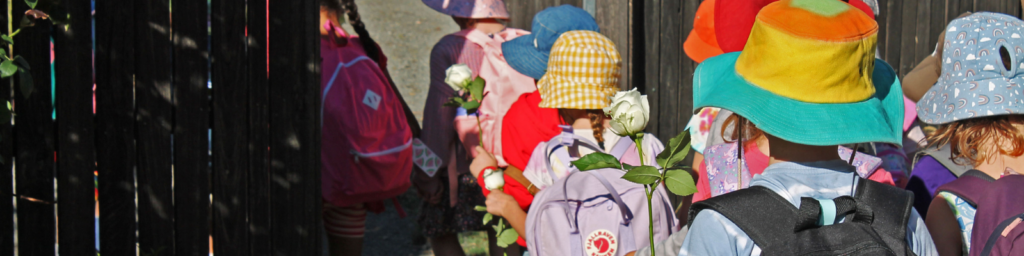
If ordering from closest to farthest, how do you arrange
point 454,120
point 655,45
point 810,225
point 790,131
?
point 810,225, point 790,131, point 454,120, point 655,45

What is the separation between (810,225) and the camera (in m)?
1.15

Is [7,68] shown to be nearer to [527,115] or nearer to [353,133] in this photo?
[353,133]

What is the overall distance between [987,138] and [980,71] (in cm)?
19

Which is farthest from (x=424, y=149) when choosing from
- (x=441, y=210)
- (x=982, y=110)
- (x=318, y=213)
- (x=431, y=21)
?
(x=431, y=21)

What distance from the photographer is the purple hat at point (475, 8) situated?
11.8 feet

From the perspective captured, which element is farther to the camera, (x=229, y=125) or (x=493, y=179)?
(x=493, y=179)

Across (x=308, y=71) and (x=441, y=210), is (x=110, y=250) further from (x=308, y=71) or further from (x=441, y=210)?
(x=441, y=210)

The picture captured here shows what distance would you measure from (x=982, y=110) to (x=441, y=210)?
243 centimetres

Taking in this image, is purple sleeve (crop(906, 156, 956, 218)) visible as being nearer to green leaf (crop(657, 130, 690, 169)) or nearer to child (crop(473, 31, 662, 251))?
child (crop(473, 31, 662, 251))

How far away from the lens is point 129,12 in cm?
201

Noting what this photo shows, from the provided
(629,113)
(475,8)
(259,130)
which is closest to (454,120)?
(475,8)

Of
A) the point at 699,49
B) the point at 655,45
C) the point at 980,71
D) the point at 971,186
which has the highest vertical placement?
the point at 980,71

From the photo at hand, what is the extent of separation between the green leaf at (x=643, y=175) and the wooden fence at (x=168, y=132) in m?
1.46

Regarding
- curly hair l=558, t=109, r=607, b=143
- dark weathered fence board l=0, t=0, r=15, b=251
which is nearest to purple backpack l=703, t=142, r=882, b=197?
curly hair l=558, t=109, r=607, b=143
